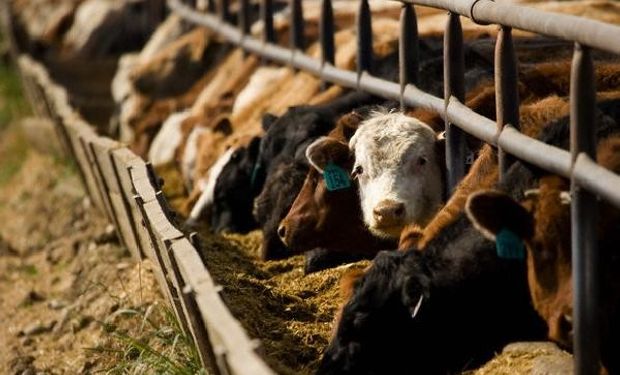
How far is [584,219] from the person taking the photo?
4.80 m

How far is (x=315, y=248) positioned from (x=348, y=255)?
220mm

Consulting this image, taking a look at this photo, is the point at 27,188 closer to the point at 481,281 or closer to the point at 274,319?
the point at 274,319

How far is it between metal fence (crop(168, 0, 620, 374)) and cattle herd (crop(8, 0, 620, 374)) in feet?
0.37

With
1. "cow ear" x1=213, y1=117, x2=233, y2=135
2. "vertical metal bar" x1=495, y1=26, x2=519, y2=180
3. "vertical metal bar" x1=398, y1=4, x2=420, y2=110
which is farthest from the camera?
"cow ear" x1=213, y1=117, x2=233, y2=135

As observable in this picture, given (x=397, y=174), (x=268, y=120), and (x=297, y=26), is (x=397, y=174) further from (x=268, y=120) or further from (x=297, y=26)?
(x=297, y=26)

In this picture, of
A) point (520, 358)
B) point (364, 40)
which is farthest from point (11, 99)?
point (520, 358)

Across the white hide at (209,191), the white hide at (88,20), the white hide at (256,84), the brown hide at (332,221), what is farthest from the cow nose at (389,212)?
the white hide at (88,20)

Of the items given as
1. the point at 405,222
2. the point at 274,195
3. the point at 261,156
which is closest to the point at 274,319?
the point at 405,222

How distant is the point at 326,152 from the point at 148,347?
1863 mm

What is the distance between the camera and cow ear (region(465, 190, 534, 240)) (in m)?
5.13

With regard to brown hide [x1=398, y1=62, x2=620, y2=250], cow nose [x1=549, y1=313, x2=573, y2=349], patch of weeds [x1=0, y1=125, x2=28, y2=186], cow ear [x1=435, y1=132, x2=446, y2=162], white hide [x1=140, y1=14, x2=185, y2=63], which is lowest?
patch of weeds [x1=0, y1=125, x2=28, y2=186]

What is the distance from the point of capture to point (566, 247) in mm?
5113

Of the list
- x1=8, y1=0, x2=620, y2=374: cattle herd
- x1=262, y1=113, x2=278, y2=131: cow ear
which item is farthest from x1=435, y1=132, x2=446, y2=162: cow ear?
x1=262, y1=113, x2=278, y2=131: cow ear

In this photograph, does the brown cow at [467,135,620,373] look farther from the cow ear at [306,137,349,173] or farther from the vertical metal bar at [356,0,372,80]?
the vertical metal bar at [356,0,372,80]
